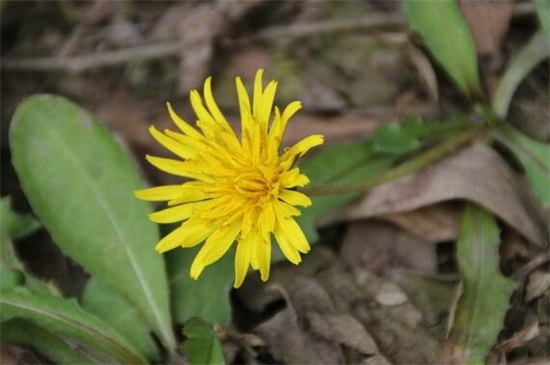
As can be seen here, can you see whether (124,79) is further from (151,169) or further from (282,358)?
(282,358)

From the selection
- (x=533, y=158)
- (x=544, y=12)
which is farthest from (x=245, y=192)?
(x=544, y=12)

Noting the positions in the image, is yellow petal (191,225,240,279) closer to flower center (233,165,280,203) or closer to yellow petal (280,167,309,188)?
flower center (233,165,280,203)

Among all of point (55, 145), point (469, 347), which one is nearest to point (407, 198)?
point (469, 347)

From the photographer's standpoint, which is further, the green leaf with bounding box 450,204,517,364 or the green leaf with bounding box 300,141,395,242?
the green leaf with bounding box 300,141,395,242

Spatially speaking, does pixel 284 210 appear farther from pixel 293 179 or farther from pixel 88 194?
pixel 88 194

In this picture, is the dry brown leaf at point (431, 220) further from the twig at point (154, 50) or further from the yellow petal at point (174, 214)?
the twig at point (154, 50)

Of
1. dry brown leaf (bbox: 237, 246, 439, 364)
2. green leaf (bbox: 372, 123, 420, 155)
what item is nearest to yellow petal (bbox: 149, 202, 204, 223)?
dry brown leaf (bbox: 237, 246, 439, 364)

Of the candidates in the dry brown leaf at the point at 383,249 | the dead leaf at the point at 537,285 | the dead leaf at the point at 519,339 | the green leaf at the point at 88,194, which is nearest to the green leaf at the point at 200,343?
the green leaf at the point at 88,194
